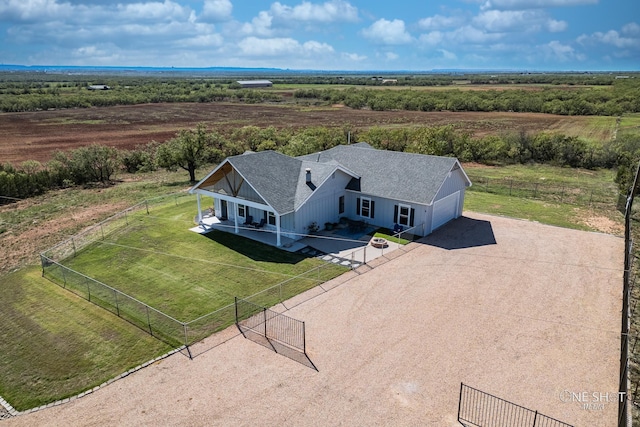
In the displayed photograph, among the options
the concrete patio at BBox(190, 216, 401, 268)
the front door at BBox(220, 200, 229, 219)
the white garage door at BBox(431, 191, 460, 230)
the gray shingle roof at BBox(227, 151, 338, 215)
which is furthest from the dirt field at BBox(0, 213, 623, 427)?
the front door at BBox(220, 200, 229, 219)

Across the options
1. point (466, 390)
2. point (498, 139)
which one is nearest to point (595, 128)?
point (498, 139)

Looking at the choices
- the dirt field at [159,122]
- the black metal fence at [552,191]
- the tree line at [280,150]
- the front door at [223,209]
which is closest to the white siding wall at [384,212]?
the front door at [223,209]

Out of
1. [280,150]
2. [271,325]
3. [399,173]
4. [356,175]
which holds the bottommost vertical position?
[271,325]

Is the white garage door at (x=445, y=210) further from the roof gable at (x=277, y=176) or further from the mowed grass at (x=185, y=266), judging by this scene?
the mowed grass at (x=185, y=266)

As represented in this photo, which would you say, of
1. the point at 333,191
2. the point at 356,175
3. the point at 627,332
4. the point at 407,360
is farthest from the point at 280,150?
the point at 627,332

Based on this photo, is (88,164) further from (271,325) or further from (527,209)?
(527,209)

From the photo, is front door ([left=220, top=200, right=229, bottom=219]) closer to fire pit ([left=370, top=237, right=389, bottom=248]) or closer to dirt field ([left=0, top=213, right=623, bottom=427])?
fire pit ([left=370, top=237, right=389, bottom=248])
